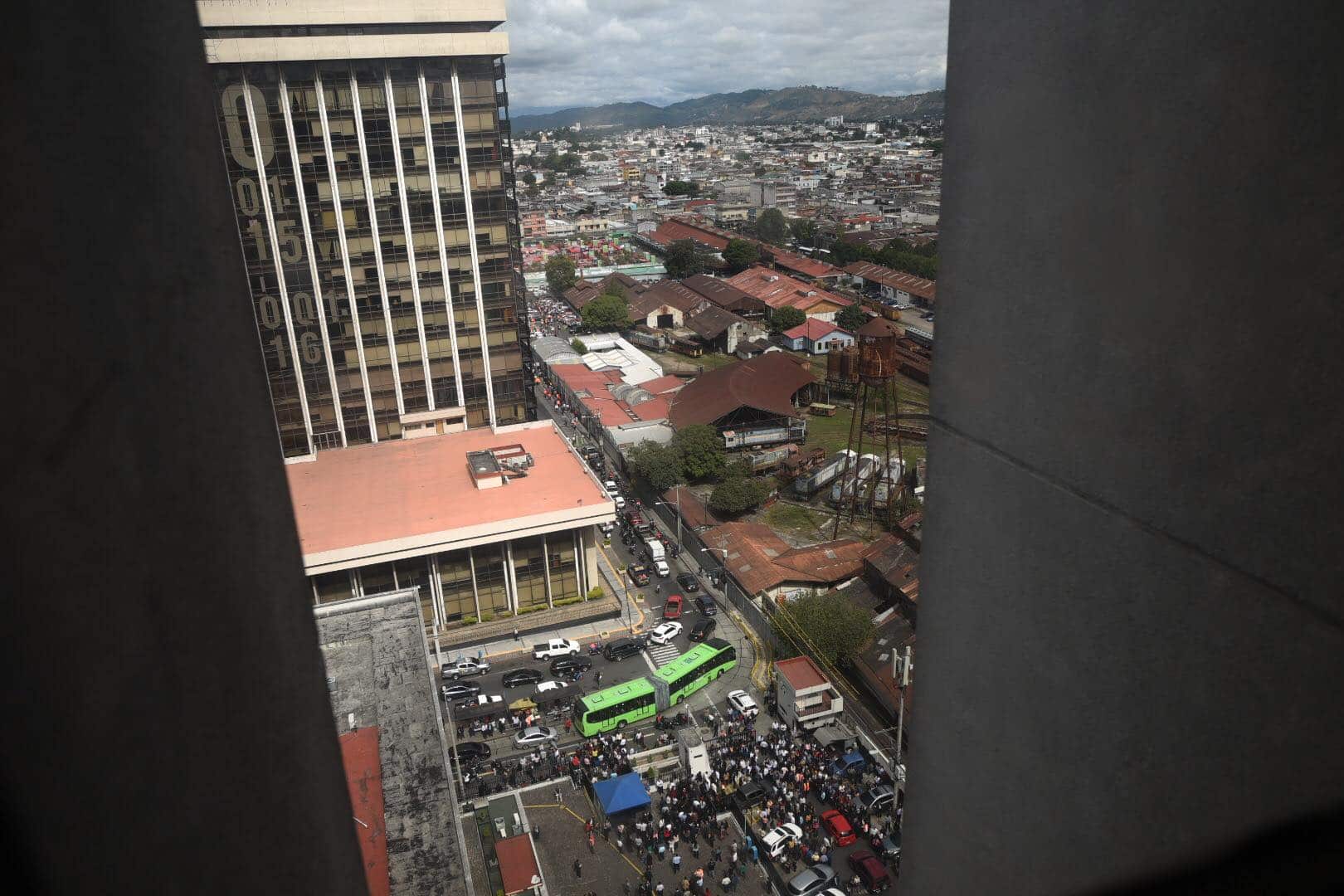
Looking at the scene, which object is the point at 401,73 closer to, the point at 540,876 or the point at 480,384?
the point at 480,384

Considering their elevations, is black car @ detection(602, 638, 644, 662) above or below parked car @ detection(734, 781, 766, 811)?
below

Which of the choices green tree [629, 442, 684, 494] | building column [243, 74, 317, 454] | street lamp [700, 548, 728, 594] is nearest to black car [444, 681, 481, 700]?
street lamp [700, 548, 728, 594]

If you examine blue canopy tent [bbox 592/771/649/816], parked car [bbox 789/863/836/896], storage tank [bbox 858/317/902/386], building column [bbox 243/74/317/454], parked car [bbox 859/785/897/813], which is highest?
building column [bbox 243/74/317/454]

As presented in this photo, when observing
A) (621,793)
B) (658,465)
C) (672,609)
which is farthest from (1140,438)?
(658,465)

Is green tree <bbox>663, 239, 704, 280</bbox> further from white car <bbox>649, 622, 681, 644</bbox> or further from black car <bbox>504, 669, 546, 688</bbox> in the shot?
black car <bbox>504, 669, 546, 688</bbox>

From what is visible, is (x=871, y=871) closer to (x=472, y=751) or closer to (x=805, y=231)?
(x=472, y=751)

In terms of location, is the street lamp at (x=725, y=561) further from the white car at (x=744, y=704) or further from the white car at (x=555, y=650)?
the white car at (x=744, y=704)
